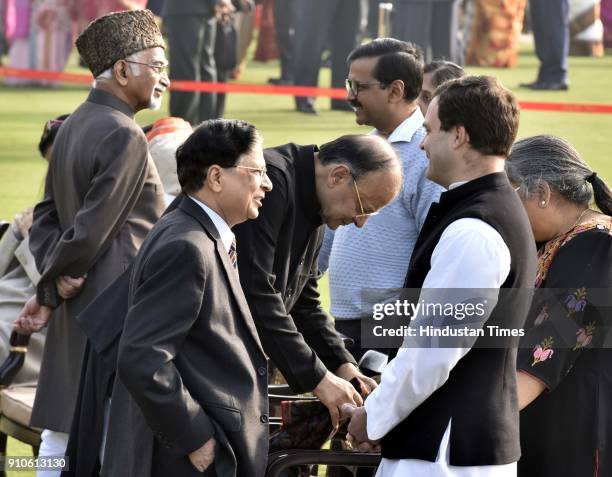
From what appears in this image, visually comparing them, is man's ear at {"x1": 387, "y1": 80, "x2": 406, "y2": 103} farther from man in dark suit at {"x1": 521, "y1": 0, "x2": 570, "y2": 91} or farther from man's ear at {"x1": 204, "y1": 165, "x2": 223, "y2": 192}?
man in dark suit at {"x1": 521, "y1": 0, "x2": 570, "y2": 91}

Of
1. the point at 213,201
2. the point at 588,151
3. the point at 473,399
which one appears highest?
the point at 213,201

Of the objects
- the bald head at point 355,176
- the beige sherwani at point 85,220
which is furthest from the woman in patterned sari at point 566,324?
the beige sherwani at point 85,220

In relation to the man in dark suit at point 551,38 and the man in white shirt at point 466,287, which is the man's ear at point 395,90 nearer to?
the man in white shirt at point 466,287

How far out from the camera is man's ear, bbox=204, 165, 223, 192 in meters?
3.03

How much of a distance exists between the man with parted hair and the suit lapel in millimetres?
1141

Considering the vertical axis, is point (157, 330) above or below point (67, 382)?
above

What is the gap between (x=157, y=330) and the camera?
2824mm

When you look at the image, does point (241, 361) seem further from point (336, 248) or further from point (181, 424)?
point (336, 248)

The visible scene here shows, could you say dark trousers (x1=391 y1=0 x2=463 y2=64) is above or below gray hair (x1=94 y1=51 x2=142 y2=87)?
below

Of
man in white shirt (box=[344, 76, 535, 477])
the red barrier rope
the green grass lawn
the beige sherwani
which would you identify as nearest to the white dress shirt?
man in white shirt (box=[344, 76, 535, 477])

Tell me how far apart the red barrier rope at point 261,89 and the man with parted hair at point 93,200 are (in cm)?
661

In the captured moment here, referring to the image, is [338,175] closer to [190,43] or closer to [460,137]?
[460,137]

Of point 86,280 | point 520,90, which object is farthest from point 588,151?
point 86,280

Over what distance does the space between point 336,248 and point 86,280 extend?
0.96 m
